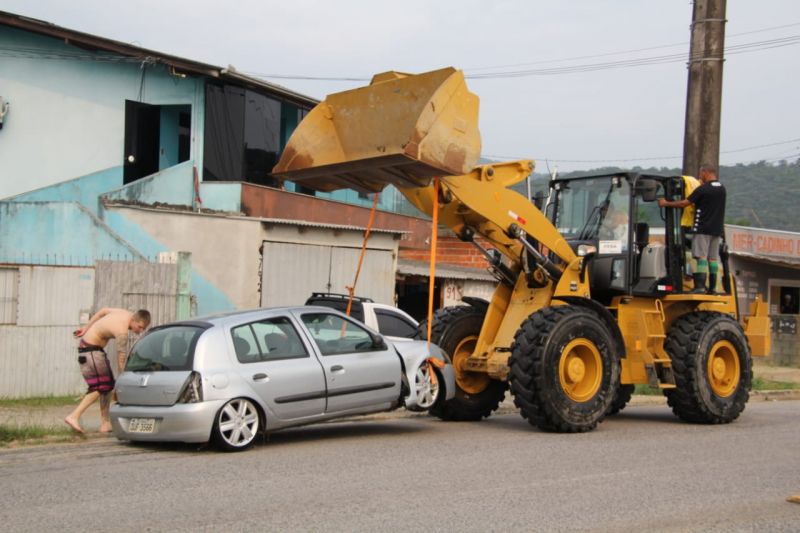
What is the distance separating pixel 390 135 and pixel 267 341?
260 centimetres

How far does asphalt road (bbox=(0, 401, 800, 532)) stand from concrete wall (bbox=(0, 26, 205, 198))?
13568 mm

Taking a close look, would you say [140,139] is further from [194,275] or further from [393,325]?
[393,325]

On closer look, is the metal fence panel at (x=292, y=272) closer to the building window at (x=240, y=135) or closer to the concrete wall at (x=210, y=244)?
the concrete wall at (x=210, y=244)

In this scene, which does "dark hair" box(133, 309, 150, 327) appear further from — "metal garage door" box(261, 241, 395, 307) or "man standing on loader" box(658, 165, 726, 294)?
"metal garage door" box(261, 241, 395, 307)

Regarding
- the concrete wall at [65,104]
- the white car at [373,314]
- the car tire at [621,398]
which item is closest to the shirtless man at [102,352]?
the white car at [373,314]

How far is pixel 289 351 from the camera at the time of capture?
10.5m

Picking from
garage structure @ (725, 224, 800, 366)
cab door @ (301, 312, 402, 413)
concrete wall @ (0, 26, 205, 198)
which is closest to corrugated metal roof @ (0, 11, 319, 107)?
concrete wall @ (0, 26, 205, 198)

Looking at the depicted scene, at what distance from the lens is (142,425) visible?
Answer: 33.0ft

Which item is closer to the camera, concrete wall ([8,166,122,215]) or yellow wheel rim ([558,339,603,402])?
yellow wheel rim ([558,339,603,402])

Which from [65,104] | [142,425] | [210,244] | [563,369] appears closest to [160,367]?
[142,425]

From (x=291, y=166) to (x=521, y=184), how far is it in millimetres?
3014

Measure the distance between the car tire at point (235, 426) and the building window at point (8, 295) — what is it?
6.68 m

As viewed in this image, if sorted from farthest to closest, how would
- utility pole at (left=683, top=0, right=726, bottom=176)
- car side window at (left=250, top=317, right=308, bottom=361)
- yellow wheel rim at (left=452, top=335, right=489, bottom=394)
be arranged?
utility pole at (left=683, top=0, right=726, bottom=176)
yellow wheel rim at (left=452, top=335, right=489, bottom=394)
car side window at (left=250, top=317, right=308, bottom=361)

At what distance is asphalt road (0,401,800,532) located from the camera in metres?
6.93
